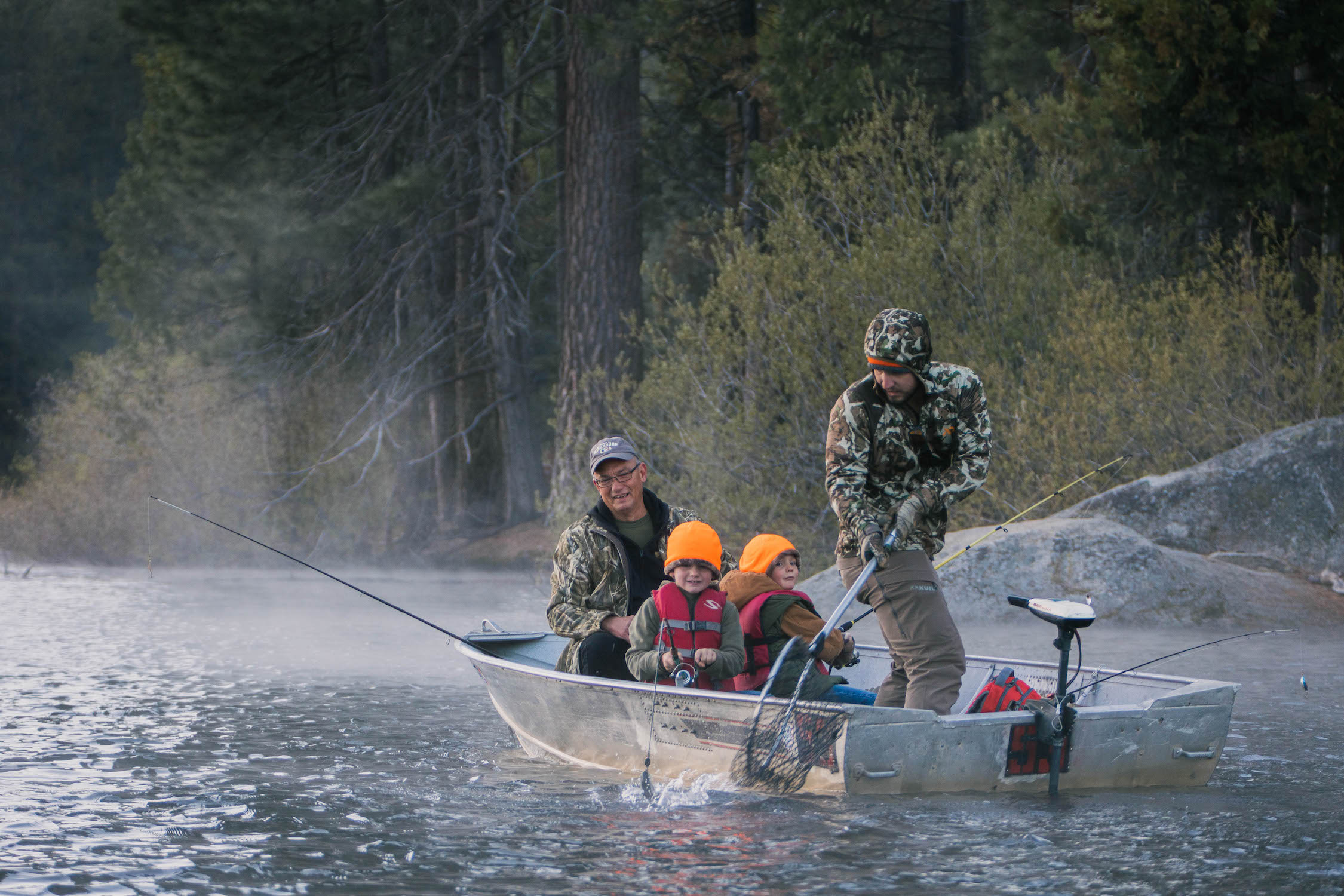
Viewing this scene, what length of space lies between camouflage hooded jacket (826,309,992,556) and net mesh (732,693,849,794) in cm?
67

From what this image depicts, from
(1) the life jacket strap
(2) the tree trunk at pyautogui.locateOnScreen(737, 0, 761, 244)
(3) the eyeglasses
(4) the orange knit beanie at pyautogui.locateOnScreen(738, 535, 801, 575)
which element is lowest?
(1) the life jacket strap

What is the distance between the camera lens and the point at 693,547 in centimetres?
611

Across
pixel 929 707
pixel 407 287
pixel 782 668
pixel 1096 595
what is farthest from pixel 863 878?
pixel 407 287

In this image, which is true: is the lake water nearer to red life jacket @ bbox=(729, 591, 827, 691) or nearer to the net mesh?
the net mesh

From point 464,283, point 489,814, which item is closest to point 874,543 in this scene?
point 489,814

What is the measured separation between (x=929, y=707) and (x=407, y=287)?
55.5 ft

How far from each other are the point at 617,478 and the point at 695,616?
909mm

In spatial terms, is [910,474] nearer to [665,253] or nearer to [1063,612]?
[1063,612]

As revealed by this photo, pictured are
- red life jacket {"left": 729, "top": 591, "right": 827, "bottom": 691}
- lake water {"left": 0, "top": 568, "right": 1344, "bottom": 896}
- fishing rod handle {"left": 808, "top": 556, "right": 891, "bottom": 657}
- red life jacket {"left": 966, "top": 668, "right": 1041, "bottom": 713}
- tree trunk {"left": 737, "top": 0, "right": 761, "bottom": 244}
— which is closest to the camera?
lake water {"left": 0, "top": 568, "right": 1344, "bottom": 896}

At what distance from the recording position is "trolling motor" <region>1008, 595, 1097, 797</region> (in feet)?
18.6

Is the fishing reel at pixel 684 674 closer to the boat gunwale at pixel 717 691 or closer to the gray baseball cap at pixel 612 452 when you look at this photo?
the boat gunwale at pixel 717 691

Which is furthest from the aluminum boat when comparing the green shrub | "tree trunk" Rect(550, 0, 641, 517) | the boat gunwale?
"tree trunk" Rect(550, 0, 641, 517)

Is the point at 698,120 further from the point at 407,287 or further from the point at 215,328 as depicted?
the point at 215,328

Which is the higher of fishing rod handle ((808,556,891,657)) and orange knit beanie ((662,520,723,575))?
orange knit beanie ((662,520,723,575))
